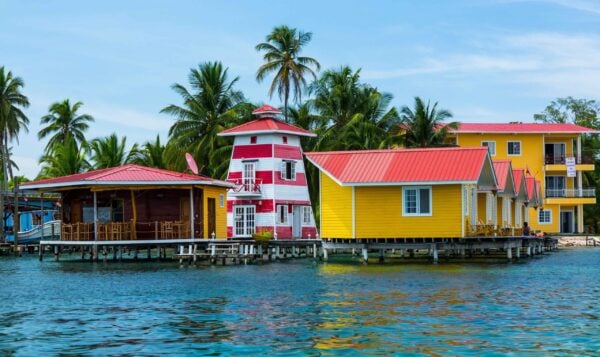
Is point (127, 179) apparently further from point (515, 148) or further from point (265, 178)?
point (515, 148)

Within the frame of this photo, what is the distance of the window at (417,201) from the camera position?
40750 mm

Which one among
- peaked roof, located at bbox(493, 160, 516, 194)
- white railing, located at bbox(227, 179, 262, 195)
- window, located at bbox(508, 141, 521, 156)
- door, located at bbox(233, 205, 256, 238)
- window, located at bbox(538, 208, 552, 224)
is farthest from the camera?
window, located at bbox(508, 141, 521, 156)

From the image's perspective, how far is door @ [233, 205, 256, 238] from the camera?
55.1 metres

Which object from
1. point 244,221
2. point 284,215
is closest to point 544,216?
point 284,215

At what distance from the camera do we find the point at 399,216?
134 ft

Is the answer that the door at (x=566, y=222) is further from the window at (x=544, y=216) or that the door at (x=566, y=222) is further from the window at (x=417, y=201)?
the window at (x=417, y=201)

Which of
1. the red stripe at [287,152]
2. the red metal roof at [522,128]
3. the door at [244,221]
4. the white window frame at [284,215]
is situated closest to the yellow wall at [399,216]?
the white window frame at [284,215]

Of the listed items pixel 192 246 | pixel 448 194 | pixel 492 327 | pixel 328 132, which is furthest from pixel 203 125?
pixel 492 327

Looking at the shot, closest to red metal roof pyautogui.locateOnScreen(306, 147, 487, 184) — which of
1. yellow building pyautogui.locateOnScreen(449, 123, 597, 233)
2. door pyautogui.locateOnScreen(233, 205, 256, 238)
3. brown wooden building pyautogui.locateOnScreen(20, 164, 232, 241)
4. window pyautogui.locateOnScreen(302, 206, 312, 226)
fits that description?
brown wooden building pyautogui.locateOnScreen(20, 164, 232, 241)

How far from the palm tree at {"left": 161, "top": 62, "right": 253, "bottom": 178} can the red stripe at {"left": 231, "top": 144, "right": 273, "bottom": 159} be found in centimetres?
734

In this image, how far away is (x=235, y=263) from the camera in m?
43.5

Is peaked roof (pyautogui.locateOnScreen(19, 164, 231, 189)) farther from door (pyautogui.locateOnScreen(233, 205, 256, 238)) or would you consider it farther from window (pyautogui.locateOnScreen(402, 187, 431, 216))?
window (pyautogui.locateOnScreen(402, 187, 431, 216))

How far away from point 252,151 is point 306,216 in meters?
5.84

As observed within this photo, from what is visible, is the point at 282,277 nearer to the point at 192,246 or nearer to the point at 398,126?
the point at 192,246
